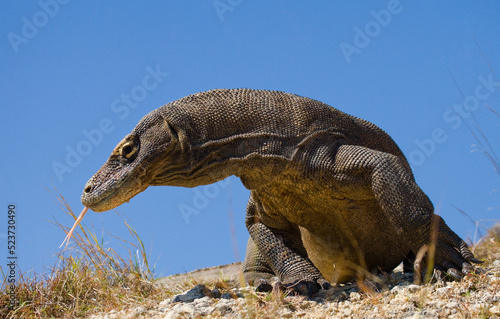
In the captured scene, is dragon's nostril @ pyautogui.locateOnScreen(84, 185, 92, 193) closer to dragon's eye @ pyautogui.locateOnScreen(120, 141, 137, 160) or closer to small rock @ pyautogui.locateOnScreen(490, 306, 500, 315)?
dragon's eye @ pyautogui.locateOnScreen(120, 141, 137, 160)

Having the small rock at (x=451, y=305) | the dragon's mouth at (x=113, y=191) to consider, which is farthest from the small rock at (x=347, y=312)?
the dragon's mouth at (x=113, y=191)

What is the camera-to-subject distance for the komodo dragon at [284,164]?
6383 mm

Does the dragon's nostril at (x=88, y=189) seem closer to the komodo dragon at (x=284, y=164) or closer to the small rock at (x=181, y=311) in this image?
the komodo dragon at (x=284, y=164)

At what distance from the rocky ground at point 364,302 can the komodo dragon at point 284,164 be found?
0.24 meters

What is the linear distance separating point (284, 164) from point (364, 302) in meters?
1.65

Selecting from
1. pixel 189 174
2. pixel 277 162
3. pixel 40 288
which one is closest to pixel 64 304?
pixel 40 288

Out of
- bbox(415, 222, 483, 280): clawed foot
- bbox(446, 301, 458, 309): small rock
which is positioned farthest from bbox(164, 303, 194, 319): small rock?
bbox(446, 301, 458, 309): small rock

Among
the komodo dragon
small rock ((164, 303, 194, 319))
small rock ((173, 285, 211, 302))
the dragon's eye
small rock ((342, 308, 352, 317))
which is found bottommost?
small rock ((342, 308, 352, 317))

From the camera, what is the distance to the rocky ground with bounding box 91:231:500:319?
5.57 metres

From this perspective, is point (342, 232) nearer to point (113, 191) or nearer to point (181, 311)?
point (181, 311)

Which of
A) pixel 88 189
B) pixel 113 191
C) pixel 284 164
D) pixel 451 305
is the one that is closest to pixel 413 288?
pixel 451 305

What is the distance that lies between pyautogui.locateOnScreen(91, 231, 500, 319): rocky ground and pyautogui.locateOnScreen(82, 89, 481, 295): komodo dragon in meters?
0.24

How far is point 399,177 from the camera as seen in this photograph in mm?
6438

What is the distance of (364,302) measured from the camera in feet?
20.5
